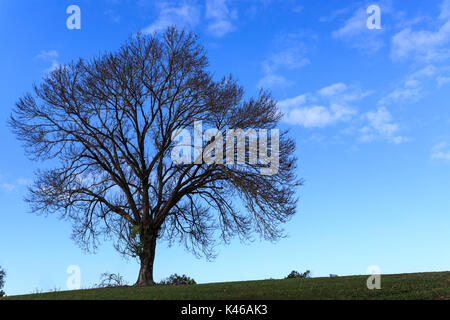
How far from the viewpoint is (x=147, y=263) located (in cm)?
2205

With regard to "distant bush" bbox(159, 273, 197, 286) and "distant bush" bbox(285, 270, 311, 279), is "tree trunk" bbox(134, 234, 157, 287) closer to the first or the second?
"distant bush" bbox(159, 273, 197, 286)

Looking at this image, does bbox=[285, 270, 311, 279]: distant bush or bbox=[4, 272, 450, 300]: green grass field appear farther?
bbox=[285, 270, 311, 279]: distant bush

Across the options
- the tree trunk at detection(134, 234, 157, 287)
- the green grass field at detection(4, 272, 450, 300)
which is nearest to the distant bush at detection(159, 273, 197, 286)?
the tree trunk at detection(134, 234, 157, 287)

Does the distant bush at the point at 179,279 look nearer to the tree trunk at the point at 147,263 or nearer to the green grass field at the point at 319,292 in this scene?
the tree trunk at the point at 147,263

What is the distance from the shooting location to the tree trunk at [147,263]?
2178 centimetres

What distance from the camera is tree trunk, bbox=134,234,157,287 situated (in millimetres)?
21781

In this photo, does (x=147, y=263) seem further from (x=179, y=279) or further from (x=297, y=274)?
(x=297, y=274)

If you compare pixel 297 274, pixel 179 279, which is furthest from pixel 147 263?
pixel 297 274
